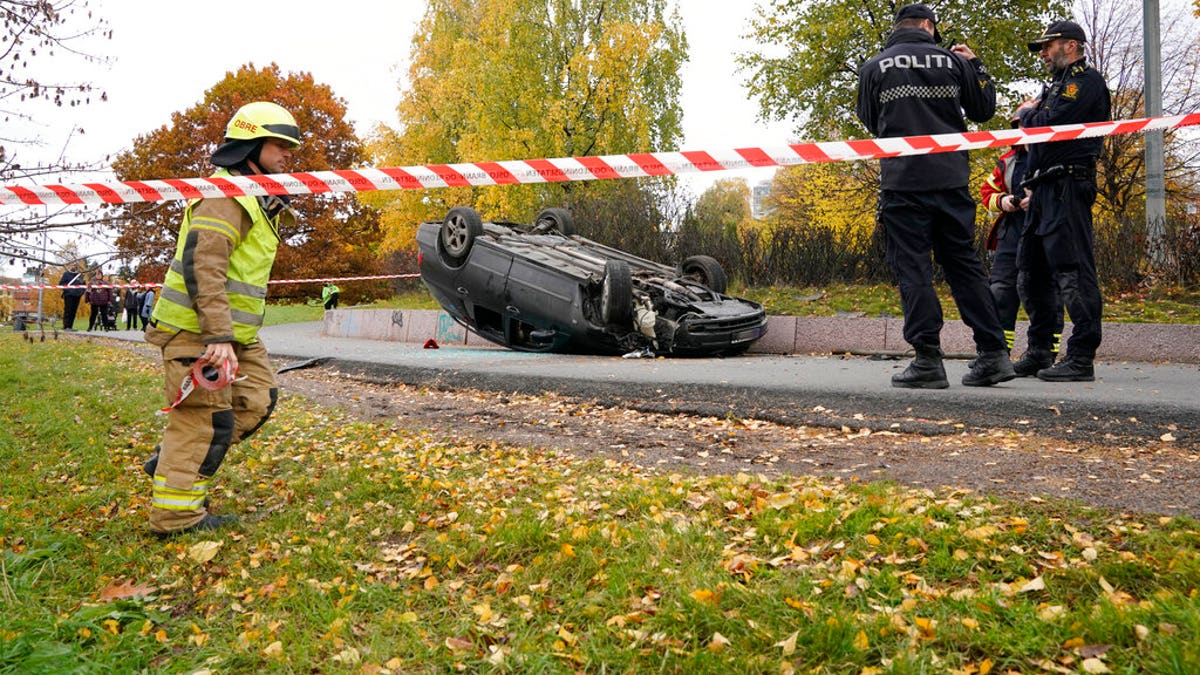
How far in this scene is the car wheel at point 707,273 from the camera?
10.6m

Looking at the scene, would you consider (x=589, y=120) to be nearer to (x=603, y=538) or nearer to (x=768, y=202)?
(x=603, y=538)

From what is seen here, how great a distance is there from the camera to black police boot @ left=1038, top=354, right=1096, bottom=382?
5.51 metres

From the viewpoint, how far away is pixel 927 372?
5242 mm

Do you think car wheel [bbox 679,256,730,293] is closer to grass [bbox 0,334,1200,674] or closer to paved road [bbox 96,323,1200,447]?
paved road [bbox 96,323,1200,447]

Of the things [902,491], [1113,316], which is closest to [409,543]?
[902,491]

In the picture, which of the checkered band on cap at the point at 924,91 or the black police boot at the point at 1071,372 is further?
the black police boot at the point at 1071,372

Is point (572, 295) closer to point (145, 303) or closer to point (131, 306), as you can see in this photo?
point (145, 303)

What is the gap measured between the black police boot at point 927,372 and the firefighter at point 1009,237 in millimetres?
1016

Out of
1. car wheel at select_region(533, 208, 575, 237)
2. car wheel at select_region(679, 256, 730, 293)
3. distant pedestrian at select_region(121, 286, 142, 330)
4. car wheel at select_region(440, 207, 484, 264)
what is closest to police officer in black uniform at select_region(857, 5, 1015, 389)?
car wheel at select_region(679, 256, 730, 293)

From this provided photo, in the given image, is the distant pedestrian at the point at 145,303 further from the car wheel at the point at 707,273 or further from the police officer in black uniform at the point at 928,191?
the police officer in black uniform at the point at 928,191

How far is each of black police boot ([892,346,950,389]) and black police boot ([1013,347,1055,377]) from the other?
103 cm

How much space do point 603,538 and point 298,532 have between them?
1403 mm

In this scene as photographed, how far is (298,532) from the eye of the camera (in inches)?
140

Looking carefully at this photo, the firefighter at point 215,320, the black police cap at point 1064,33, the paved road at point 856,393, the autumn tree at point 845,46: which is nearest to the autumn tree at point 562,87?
the autumn tree at point 845,46
